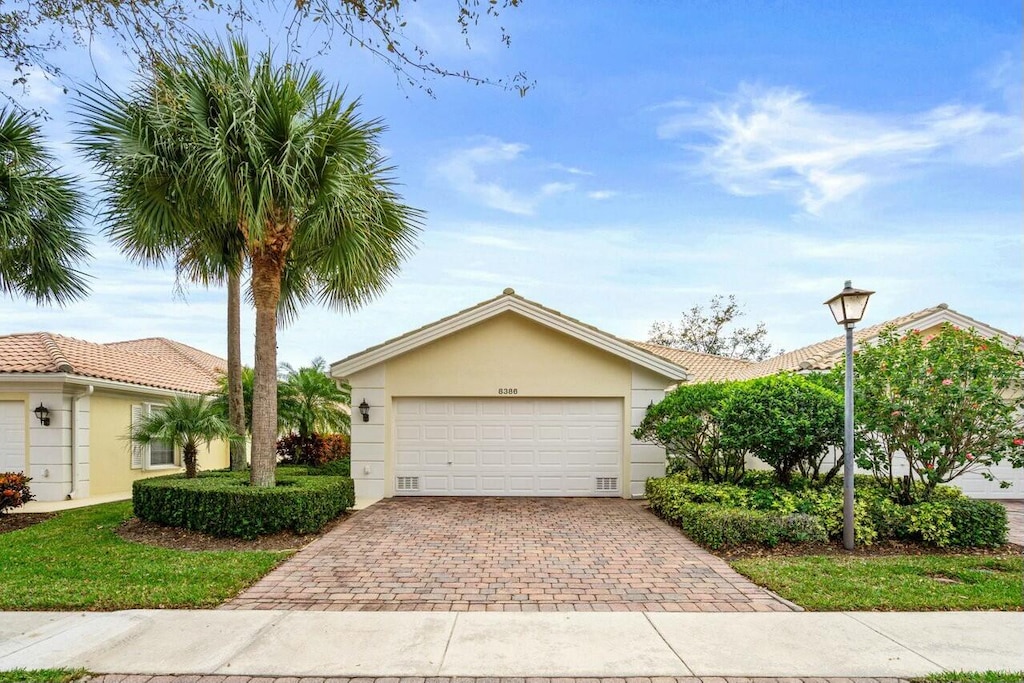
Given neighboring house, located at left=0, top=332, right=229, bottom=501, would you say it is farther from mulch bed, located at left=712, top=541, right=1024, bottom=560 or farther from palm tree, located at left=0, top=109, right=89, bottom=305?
mulch bed, located at left=712, top=541, right=1024, bottom=560

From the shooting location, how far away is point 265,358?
30.2 ft

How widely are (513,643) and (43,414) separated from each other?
40.2ft

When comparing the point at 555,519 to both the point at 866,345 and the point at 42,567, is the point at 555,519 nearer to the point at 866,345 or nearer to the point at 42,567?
the point at 866,345

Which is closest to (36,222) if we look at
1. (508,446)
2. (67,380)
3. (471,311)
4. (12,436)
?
(67,380)

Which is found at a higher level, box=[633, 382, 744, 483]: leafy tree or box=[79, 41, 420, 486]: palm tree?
box=[79, 41, 420, 486]: palm tree

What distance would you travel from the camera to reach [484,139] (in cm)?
1248

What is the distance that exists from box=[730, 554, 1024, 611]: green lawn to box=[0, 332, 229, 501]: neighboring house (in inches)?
503

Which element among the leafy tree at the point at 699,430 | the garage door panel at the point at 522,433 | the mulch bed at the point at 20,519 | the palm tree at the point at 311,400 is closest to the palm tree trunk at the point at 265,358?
the mulch bed at the point at 20,519

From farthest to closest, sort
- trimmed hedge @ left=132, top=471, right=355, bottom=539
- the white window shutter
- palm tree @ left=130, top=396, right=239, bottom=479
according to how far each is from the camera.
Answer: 1. the white window shutter
2. palm tree @ left=130, top=396, right=239, bottom=479
3. trimmed hedge @ left=132, top=471, right=355, bottom=539

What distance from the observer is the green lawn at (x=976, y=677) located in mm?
3811

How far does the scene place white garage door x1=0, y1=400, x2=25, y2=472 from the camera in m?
12.0

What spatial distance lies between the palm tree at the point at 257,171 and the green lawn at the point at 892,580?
721 centimetres

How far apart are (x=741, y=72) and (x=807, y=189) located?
456cm

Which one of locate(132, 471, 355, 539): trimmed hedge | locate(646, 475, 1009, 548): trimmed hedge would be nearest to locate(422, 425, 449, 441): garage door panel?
locate(132, 471, 355, 539): trimmed hedge
